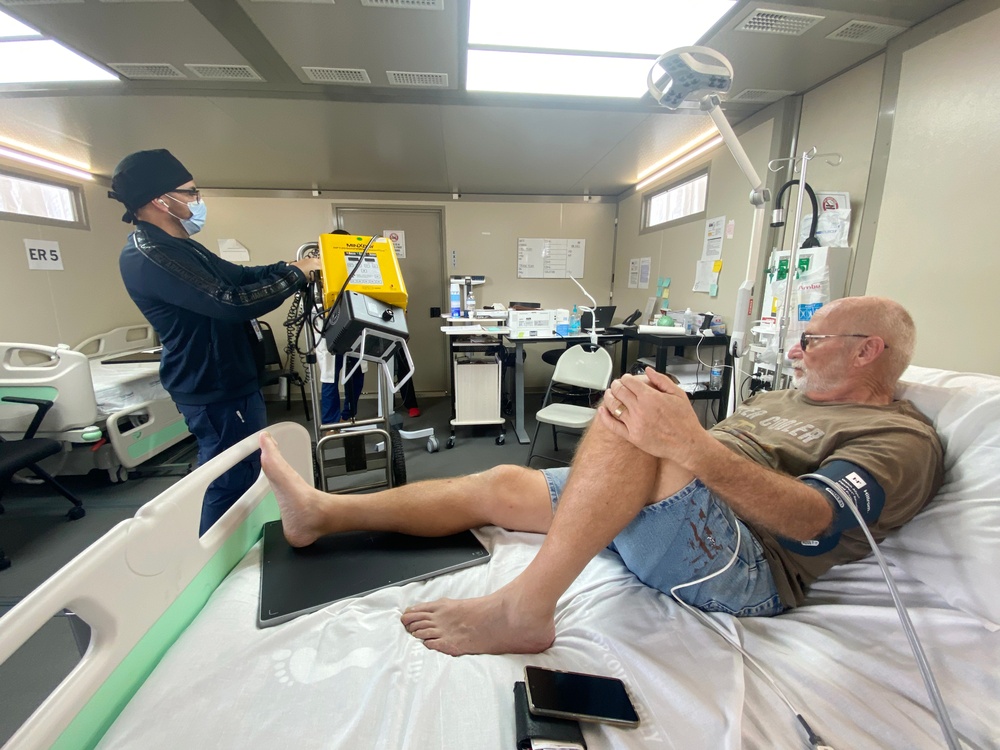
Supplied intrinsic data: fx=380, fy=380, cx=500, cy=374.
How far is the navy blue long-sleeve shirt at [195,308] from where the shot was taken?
1286 millimetres

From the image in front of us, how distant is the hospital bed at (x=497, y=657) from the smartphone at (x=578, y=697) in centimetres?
2

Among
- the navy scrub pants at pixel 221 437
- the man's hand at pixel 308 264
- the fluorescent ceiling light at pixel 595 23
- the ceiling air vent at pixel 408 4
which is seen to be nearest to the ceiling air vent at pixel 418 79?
the fluorescent ceiling light at pixel 595 23

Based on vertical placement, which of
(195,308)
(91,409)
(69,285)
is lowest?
(91,409)

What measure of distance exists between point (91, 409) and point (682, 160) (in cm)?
412

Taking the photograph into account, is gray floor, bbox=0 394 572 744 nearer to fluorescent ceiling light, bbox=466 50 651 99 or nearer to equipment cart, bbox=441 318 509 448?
equipment cart, bbox=441 318 509 448

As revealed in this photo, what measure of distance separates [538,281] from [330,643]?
3.84 metres

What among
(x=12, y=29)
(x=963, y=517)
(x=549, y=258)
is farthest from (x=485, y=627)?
(x=549, y=258)

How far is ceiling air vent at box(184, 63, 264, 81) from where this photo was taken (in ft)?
5.47

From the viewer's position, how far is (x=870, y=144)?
1655mm

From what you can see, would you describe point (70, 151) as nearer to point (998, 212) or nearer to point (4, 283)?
point (4, 283)

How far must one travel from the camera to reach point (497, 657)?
2.25ft

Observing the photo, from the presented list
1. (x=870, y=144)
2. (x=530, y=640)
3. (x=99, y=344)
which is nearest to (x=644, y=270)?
(x=870, y=144)

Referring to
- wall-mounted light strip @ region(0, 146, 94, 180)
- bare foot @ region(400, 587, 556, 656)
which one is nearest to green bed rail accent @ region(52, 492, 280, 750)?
bare foot @ region(400, 587, 556, 656)

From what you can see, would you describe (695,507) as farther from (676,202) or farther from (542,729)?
(676,202)
